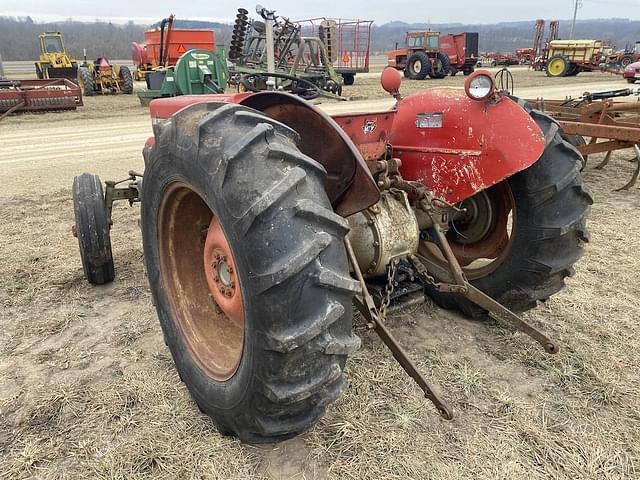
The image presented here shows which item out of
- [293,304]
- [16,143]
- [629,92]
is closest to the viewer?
[293,304]

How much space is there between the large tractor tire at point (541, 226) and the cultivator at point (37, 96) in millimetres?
12860

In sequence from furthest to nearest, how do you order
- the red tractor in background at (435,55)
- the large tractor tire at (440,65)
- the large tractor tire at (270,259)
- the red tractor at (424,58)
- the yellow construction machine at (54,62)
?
the large tractor tire at (440,65), the red tractor in background at (435,55), the red tractor at (424,58), the yellow construction machine at (54,62), the large tractor tire at (270,259)

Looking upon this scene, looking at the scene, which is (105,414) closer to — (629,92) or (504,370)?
(504,370)

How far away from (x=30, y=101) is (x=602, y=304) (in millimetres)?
13707

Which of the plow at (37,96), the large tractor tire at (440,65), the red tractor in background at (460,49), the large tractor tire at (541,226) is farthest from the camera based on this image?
the red tractor in background at (460,49)

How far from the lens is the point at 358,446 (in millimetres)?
2184

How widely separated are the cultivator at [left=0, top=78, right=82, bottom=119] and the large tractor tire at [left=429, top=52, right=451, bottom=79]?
1685 centimetres

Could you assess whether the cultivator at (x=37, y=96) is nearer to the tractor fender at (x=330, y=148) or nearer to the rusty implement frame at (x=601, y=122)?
the rusty implement frame at (x=601, y=122)

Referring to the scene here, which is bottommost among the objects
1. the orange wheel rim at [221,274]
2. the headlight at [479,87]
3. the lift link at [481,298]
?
the lift link at [481,298]

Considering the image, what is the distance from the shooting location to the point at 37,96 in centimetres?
1314

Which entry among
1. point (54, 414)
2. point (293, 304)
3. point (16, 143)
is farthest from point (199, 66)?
point (293, 304)

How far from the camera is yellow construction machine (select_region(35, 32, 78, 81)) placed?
19.3 m

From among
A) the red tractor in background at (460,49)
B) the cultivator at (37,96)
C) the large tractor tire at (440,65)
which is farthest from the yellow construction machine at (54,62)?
the red tractor in background at (460,49)

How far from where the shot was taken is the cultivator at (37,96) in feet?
41.7
